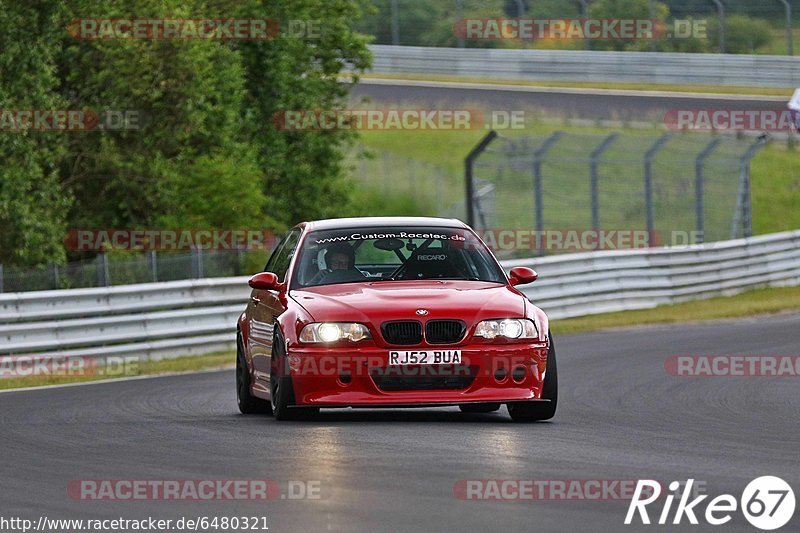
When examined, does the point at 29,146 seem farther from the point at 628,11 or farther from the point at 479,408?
the point at 628,11

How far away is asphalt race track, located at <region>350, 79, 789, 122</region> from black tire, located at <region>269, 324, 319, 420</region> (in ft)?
108

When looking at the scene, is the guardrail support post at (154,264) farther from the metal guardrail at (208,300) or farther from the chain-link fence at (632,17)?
the chain-link fence at (632,17)

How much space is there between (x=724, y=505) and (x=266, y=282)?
5.35m

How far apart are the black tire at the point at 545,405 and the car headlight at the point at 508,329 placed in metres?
0.16

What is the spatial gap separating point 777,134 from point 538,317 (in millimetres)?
34288

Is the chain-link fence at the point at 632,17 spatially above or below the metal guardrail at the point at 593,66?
above

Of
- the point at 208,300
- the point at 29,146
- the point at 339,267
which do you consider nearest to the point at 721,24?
the point at 29,146

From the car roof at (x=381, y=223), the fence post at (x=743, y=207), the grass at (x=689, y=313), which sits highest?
the car roof at (x=381, y=223)

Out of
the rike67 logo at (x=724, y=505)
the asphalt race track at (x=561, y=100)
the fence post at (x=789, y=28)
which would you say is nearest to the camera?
the rike67 logo at (x=724, y=505)

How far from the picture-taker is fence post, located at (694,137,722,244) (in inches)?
1120

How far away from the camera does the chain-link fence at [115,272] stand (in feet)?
68.2

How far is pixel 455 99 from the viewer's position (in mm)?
48219

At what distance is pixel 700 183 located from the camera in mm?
29203

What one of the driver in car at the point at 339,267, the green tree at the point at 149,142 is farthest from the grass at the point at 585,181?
the driver in car at the point at 339,267
